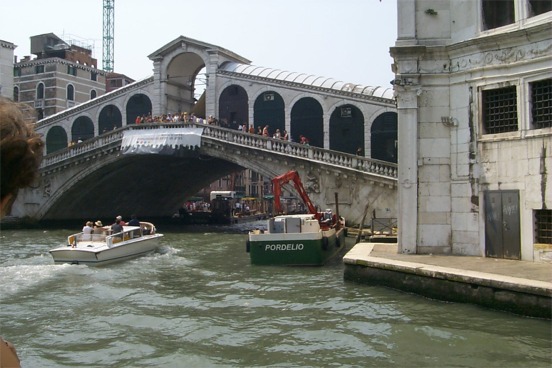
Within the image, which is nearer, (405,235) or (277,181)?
(405,235)

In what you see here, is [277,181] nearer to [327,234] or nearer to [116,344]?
[327,234]

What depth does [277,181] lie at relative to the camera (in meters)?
20.7

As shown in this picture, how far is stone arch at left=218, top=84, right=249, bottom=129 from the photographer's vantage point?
32156 mm

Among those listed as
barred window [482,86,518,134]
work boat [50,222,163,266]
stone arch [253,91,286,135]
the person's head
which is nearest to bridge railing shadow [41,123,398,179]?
stone arch [253,91,286,135]

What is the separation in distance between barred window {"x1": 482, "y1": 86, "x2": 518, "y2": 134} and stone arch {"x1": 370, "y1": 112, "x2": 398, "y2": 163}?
48.7 feet

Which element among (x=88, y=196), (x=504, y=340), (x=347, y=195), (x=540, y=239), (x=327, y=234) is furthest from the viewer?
(x=88, y=196)

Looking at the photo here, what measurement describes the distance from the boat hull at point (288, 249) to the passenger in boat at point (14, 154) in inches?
568

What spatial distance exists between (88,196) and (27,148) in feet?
114

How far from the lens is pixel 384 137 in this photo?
27891 mm

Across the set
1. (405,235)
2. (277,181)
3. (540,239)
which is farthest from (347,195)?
(540,239)

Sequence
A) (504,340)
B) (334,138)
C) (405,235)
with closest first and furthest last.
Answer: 1. (504,340)
2. (405,235)
3. (334,138)

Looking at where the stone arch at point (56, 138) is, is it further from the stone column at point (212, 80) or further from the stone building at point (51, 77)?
the stone column at point (212, 80)

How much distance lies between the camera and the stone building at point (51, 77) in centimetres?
4625

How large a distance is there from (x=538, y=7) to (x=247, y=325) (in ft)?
29.0
